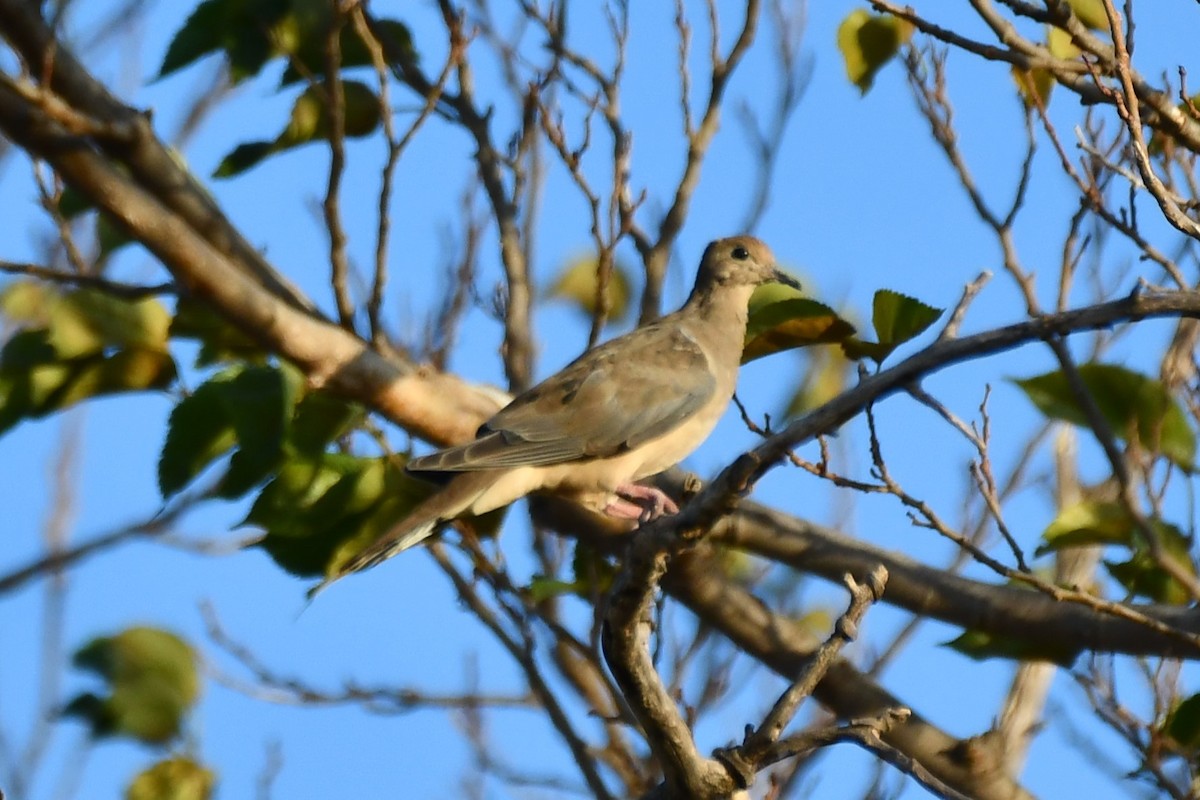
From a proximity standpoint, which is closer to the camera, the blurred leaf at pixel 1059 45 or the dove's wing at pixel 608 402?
the blurred leaf at pixel 1059 45

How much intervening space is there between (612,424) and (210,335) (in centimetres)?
123

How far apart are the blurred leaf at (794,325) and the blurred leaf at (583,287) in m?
1.40

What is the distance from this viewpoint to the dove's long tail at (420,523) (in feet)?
10.9

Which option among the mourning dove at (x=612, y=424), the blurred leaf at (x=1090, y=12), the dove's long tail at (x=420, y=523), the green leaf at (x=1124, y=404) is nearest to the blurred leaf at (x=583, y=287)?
the mourning dove at (x=612, y=424)

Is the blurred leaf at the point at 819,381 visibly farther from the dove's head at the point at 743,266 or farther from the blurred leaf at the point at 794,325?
the blurred leaf at the point at 794,325

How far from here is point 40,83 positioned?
11.6 ft

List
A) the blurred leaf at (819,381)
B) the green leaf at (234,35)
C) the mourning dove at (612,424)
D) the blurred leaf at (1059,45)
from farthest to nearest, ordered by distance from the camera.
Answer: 1. the blurred leaf at (819,381)
2. the mourning dove at (612,424)
3. the blurred leaf at (1059,45)
4. the green leaf at (234,35)

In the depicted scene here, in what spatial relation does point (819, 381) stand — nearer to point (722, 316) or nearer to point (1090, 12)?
point (722, 316)

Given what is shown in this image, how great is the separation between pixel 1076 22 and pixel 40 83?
2331 mm

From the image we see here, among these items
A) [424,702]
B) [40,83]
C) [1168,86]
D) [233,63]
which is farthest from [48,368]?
[1168,86]

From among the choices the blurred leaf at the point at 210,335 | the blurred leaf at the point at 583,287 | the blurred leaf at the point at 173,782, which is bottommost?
the blurred leaf at the point at 173,782

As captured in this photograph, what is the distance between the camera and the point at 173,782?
3.14m

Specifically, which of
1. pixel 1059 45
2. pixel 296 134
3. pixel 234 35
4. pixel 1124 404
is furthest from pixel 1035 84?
pixel 234 35

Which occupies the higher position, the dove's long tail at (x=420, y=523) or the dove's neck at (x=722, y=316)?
the dove's neck at (x=722, y=316)
